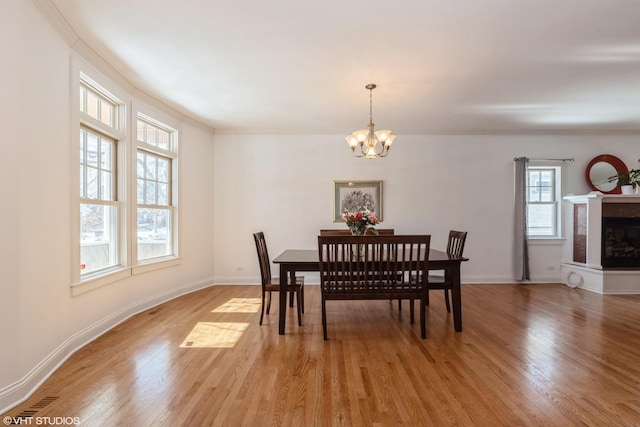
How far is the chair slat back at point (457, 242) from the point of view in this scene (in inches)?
155

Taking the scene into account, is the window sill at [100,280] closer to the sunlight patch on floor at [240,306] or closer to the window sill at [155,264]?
the window sill at [155,264]

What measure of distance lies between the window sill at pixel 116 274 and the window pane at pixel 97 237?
0.14m

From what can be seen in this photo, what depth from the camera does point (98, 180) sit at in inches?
139

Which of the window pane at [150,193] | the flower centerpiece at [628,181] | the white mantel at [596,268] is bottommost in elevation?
the white mantel at [596,268]

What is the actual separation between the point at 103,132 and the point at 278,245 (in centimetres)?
313

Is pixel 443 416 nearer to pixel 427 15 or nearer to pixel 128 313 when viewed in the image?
pixel 427 15

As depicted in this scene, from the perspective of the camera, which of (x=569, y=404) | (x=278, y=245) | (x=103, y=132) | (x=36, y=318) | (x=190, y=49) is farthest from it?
(x=278, y=245)

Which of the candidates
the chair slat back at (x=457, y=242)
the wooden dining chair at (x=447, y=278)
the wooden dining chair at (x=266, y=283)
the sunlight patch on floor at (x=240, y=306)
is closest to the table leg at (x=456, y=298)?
the wooden dining chair at (x=447, y=278)

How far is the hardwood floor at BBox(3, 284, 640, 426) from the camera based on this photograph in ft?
6.42

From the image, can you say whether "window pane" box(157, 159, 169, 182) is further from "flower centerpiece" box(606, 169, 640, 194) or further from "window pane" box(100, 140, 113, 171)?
"flower centerpiece" box(606, 169, 640, 194)

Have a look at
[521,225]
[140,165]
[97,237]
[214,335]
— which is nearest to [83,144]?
[97,237]

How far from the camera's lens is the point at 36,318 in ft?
7.84

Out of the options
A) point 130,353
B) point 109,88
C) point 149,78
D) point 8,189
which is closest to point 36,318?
point 130,353

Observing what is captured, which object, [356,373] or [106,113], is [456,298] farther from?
[106,113]
